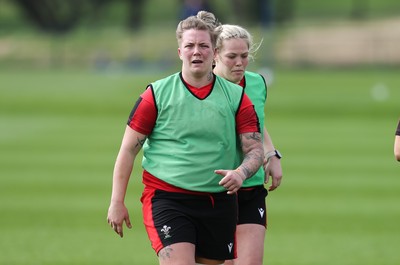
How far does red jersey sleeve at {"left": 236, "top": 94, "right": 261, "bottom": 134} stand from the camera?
294 inches

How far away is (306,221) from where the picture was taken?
14805mm

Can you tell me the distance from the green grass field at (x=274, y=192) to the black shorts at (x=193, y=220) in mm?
4357

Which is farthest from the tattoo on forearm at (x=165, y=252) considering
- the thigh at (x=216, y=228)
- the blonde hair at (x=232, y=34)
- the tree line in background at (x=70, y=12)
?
the tree line in background at (x=70, y=12)

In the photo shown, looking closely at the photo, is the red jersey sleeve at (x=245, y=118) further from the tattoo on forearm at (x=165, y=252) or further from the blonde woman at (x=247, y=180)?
the tattoo on forearm at (x=165, y=252)

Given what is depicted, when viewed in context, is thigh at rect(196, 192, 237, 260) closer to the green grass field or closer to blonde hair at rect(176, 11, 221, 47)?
blonde hair at rect(176, 11, 221, 47)

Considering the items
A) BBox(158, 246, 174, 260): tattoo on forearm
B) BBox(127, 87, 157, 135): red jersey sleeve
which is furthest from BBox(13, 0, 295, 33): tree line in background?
BBox(158, 246, 174, 260): tattoo on forearm

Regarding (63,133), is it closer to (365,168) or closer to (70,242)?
(365,168)

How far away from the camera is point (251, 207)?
8.33 m

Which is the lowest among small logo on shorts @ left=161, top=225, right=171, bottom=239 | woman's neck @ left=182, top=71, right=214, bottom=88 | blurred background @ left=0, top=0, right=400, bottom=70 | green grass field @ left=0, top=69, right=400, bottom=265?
green grass field @ left=0, top=69, right=400, bottom=265

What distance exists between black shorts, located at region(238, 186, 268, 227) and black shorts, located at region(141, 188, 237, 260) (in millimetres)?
667

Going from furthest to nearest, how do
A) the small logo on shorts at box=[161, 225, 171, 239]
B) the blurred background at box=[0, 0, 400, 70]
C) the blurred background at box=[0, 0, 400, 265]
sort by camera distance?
the blurred background at box=[0, 0, 400, 70]
the blurred background at box=[0, 0, 400, 265]
the small logo on shorts at box=[161, 225, 171, 239]

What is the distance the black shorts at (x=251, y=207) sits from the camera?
27.1ft

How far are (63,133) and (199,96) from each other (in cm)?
2046

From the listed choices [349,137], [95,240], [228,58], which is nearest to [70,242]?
[95,240]
